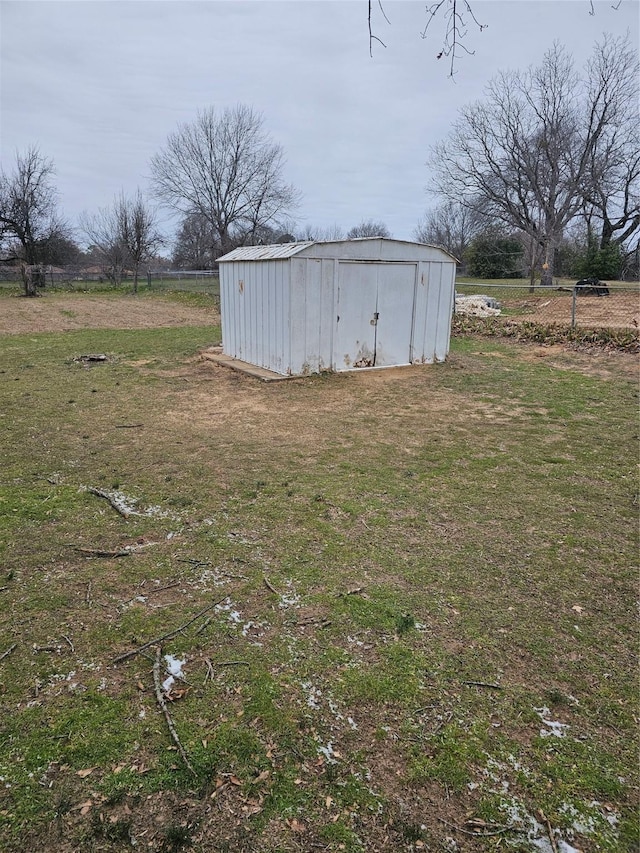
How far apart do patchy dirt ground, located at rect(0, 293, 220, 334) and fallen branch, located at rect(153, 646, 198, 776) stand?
46.8 feet

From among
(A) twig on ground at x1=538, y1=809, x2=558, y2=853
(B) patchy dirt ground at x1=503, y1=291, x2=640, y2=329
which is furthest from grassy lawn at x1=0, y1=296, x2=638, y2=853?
(B) patchy dirt ground at x1=503, y1=291, x2=640, y2=329

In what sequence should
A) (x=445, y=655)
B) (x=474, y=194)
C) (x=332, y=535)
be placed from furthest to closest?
(x=474, y=194), (x=332, y=535), (x=445, y=655)

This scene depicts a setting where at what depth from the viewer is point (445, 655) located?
224cm

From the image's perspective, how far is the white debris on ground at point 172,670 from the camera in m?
2.06

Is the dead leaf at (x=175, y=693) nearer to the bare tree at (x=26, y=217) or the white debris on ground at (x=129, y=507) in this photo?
the white debris on ground at (x=129, y=507)

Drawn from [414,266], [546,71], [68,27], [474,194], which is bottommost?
[414,266]

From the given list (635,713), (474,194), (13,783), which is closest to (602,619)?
(635,713)

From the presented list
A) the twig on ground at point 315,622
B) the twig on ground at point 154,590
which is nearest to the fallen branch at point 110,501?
the twig on ground at point 154,590

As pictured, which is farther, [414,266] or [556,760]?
[414,266]

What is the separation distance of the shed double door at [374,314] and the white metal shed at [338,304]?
0.06 ft

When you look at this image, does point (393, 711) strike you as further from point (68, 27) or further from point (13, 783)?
point (68, 27)

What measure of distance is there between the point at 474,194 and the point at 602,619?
84.3 feet

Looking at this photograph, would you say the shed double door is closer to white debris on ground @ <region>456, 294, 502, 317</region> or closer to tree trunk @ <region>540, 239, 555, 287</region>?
white debris on ground @ <region>456, 294, 502, 317</region>

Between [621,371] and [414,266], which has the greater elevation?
[414,266]
